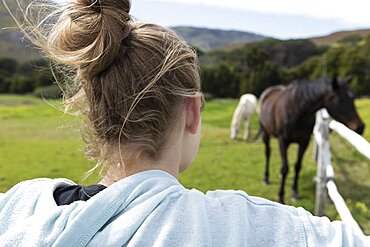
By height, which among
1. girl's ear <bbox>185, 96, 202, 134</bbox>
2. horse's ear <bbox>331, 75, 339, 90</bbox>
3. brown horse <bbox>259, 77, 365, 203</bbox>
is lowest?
brown horse <bbox>259, 77, 365, 203</bbox>

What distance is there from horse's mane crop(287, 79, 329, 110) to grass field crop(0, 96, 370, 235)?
1.15 metres

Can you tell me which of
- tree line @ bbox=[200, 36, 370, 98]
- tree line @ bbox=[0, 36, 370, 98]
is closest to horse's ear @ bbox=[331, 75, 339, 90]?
tree line @ bbox=[200, 36, 370, 98]

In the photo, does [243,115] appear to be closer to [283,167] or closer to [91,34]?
[283,167]

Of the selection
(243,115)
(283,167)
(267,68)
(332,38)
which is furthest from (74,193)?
(332,38)

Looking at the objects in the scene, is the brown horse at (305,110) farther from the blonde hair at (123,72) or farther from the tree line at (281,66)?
the tree line at (281,66)

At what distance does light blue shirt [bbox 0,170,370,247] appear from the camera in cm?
78

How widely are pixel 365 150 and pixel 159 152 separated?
1.67m

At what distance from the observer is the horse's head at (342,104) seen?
Answer: 16.4 feet

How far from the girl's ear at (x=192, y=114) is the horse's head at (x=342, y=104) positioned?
4275 mm

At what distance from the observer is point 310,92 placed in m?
Result: 5.13

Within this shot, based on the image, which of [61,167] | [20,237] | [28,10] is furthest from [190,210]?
[61,167]

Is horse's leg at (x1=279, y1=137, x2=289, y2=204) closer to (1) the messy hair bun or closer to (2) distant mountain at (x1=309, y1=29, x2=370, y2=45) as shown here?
(1) the messy hair bun

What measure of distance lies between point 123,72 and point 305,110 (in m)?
4.53

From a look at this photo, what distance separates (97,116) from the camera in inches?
39.2
